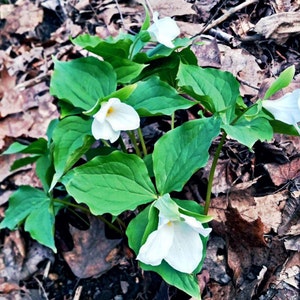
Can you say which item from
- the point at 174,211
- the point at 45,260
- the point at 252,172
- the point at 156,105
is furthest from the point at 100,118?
the point at 45,260

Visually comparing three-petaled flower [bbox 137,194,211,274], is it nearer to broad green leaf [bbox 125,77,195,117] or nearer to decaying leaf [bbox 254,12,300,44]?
broad green leaf [bbox 125,77,195,117]

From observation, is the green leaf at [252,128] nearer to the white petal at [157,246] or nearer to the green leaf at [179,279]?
the white petal at [157,246]

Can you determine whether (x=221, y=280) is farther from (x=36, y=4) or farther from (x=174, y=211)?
(x=36, y=4)

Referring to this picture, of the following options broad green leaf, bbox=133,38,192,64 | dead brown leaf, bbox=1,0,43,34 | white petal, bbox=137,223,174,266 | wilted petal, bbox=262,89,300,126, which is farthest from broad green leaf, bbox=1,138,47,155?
dead brown leaf, bbox=1,0,43,34

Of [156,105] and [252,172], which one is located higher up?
[156,105]

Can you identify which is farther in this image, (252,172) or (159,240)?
(252,172)
